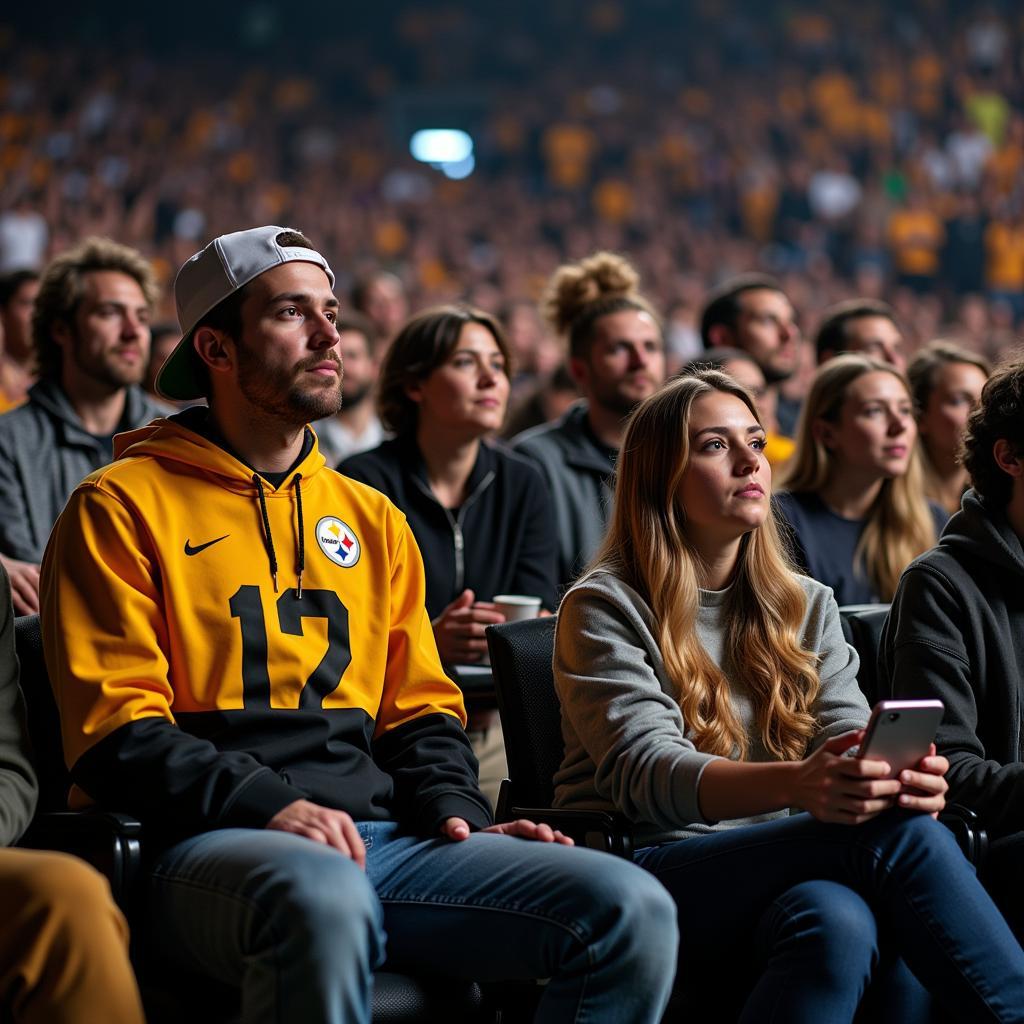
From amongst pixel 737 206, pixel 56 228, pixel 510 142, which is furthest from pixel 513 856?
pixel 510 142

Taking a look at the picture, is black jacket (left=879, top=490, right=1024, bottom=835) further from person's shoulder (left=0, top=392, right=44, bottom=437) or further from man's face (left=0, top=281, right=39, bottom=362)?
man's face (left=0, top=281, right=39, bottom=362)

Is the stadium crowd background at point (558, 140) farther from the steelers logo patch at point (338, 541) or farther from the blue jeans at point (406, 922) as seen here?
the blue jeans at point (406, 922)

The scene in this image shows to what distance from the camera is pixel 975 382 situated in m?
3.82

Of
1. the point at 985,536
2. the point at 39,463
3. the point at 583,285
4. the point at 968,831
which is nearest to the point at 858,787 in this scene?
the point at 968,831

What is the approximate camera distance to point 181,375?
2244 millimetres

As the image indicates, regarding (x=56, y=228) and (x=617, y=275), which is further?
(x=56, y=228)

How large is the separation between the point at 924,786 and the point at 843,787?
0.12 metres

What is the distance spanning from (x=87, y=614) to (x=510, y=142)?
39.5 feet

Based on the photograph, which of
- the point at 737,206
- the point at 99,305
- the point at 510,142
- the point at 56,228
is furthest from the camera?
the point at 510,142

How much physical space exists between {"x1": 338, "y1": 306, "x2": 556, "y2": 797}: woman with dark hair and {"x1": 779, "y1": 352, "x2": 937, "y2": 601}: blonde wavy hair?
2.12 feet

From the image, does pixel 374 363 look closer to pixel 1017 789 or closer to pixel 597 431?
pixel 597 431

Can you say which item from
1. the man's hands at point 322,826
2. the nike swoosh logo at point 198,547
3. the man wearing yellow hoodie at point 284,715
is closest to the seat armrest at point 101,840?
the man wearing yellow hoodie at point 284,715

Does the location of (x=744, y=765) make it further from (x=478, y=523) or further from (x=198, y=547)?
(x=478, y=523)

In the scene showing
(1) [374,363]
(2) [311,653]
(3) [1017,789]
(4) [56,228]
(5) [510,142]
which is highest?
(5) [510,142]
